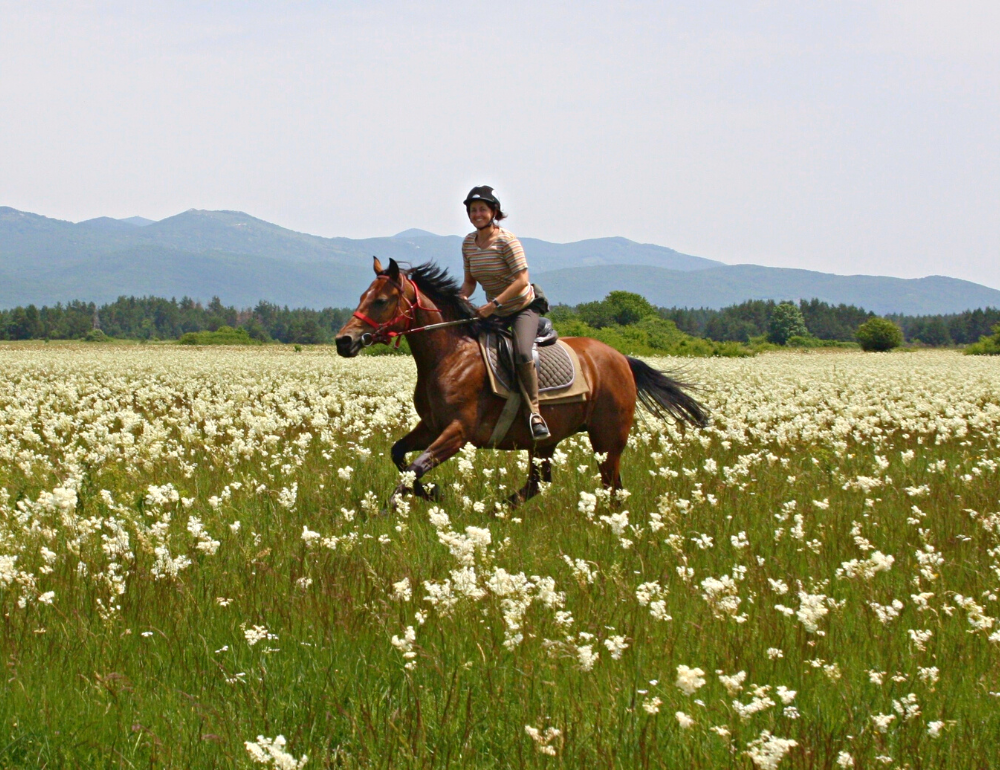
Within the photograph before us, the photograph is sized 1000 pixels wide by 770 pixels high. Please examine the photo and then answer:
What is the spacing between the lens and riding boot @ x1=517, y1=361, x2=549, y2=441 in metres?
9.11

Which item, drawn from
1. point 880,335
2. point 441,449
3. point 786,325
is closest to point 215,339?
point 880,335

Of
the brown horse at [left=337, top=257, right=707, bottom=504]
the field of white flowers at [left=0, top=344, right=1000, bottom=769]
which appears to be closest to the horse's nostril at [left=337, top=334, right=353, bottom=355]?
the brown horse at [left=337, top=257, right=707, bottom=504]

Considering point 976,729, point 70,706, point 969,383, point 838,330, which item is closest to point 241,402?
point 70,706

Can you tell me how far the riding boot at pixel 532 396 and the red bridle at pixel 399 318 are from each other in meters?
1.10

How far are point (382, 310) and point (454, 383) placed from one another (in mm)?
975

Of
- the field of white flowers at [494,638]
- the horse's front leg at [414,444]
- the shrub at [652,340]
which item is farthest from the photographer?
the shrub at [652,340]

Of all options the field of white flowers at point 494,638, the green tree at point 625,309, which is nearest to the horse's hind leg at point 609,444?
the field of white flowers at point 494,638

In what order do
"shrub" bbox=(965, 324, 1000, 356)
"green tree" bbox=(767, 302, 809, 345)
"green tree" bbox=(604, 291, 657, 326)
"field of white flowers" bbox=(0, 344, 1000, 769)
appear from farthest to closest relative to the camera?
"green tree" bbox=(767, 302, 809, 345), "green tree" bbox=(604, 291, 657, 326), "shrub" bbox=(965, 324, 1000, 356), "field of white flowers" bbox=(0, 344, 1000, 769)

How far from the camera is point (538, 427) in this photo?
910 centimetres

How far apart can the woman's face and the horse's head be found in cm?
95

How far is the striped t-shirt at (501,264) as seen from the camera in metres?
9.16

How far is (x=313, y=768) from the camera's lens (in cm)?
357

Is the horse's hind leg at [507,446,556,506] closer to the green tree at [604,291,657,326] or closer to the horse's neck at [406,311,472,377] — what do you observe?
the horse's neck at [406,311,472,377]

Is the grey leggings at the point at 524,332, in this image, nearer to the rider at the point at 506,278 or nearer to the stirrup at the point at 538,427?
the rider at the point at 506,278
